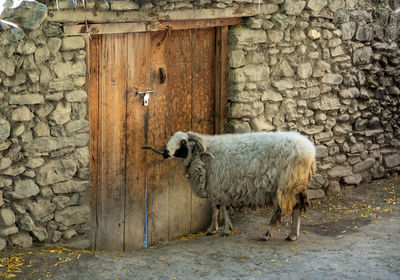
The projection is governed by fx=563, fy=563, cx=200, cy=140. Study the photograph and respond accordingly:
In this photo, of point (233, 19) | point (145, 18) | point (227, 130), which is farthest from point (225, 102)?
point (145, 18)

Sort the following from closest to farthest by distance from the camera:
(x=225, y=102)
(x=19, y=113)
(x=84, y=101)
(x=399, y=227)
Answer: (x=19, y=113), (x=84, y=101), (x=399, y=227), (x=225, y=102)

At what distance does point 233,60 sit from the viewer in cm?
738

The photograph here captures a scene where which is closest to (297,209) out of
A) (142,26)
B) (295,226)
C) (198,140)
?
(295,226)

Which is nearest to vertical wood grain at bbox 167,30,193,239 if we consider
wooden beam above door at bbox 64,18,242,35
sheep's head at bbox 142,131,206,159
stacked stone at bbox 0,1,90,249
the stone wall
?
wooden beam above door at bbox 64,18,242,35

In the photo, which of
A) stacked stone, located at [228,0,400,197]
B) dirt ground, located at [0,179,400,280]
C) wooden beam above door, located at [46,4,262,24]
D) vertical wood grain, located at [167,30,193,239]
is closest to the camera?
dirt ground, located at [0,179,400,280]

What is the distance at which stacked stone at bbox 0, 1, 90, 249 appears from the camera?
5.93m

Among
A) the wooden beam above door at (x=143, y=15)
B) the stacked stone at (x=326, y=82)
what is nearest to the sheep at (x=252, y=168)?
the stacked stone at (x=326, y=82)

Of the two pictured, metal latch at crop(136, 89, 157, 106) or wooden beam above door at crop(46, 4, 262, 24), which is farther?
metal latch at crop(136, 89, 157, 106)

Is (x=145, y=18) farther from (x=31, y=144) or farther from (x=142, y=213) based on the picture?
(x=142, y=213)

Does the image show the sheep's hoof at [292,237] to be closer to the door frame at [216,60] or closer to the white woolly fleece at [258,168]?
the white woolly fleece at [258,168]

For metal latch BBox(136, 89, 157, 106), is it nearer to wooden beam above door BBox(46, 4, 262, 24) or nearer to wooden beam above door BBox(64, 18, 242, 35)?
wooden beam above door BBox(64, 18, 242, 35)

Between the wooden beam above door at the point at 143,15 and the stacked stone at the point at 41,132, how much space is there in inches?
6.0

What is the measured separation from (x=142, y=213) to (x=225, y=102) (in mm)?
1829

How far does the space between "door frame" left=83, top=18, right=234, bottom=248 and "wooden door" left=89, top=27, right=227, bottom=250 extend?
1 cm
